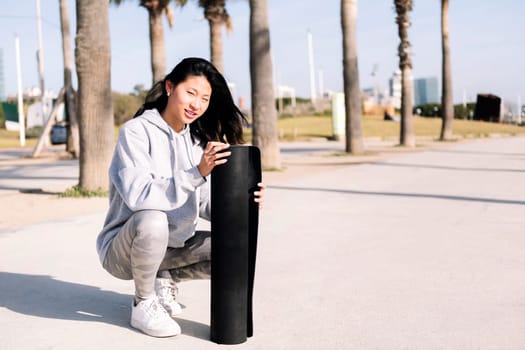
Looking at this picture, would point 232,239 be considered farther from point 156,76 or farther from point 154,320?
point 156,76

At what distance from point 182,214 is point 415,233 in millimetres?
3721

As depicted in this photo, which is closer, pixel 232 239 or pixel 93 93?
pixel 232 239

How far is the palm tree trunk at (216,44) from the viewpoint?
20922mm

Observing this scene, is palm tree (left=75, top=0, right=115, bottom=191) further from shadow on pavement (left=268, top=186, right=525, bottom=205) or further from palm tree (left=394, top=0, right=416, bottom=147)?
palm tree (left=394, top=0, right=416, bottom=147)

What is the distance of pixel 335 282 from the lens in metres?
4.80

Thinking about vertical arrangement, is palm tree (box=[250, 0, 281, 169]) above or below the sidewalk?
above

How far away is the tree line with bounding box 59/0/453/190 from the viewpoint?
10883 millimetres

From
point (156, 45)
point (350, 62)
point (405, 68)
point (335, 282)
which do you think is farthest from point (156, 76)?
point (335, 282)

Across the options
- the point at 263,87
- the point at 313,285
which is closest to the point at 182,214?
the point at 313,285

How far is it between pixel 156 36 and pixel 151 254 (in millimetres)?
18570

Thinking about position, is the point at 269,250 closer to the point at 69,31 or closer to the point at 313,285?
the point at 313,285

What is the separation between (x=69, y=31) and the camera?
2216 cm

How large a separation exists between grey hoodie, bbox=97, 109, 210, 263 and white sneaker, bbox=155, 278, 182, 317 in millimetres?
307

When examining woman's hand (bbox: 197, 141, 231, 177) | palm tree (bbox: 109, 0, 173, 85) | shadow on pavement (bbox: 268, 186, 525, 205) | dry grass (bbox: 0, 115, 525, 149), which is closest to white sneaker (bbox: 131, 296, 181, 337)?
woman's hand (bbox: 197, 141, 231, 177)
